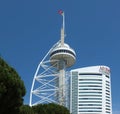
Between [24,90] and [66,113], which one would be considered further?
[66,113]

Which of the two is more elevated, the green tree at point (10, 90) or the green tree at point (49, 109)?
the green tree at point (49, 109)

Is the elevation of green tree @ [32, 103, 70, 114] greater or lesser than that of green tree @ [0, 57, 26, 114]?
greater

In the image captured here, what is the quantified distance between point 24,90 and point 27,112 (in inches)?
650

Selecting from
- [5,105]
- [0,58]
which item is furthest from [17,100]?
[0,58]

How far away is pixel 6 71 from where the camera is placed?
1593 inches

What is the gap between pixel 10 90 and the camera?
4059cm

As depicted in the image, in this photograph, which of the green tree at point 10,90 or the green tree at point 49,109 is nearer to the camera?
the green tree at point 10,90

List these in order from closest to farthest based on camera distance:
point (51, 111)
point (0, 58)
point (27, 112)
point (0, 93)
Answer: point (0, 93) < point (0, 58) < point (27, 112) < point (51, 111)

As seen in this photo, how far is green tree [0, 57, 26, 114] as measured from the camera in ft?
131

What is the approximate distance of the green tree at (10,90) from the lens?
40.0 metres

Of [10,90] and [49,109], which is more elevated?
[49,109]

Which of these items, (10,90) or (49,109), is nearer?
(10,90)

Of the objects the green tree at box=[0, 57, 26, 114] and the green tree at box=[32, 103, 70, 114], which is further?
the green tree at box=[32, 103, 70, 114]

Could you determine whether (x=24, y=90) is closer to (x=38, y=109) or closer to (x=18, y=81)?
(x=18, y=81)
